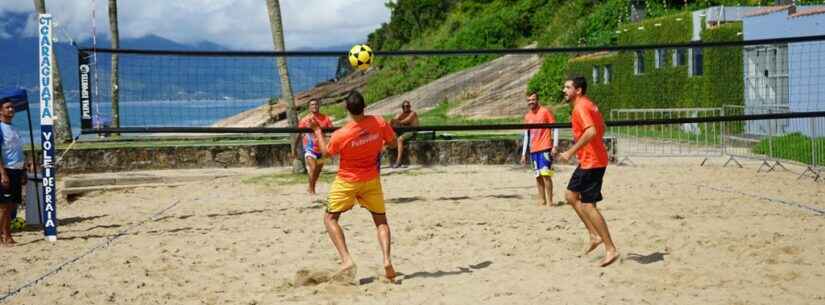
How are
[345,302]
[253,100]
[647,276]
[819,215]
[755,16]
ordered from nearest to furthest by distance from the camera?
[345,302] → [647,276] → [819,215] → [253,100] → [755,16]

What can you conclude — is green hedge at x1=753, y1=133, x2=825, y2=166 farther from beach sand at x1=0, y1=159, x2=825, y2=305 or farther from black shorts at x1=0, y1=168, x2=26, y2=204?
black shorts at x1=0, y1=168, x2=26, y2=204

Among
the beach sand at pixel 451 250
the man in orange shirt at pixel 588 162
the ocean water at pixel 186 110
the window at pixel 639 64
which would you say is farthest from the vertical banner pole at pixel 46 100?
the window at pixel 639 64

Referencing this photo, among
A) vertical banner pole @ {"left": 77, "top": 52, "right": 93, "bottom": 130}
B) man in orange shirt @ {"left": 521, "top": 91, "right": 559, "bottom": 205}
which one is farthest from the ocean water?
man in orange shirt @ {"left": 521, "top": 91, "right": 559, "bottom": 205}

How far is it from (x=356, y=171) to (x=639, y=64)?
2043 centimetres

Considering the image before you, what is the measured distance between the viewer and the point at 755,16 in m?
20.8

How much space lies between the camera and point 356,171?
732cm

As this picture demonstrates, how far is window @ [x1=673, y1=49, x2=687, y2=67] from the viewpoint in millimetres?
24094

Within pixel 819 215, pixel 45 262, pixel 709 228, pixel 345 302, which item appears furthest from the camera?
pixel 819 215

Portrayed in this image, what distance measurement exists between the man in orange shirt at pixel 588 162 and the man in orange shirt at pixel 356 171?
153 cm

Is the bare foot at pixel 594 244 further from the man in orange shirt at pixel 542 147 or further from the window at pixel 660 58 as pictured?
the window at pixel 660 58

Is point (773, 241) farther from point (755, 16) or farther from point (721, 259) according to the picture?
point (755, 16)

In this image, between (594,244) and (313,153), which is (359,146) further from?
(313,153)

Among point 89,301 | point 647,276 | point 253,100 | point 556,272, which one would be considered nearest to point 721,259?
point 647,276

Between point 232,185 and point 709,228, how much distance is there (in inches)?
323
